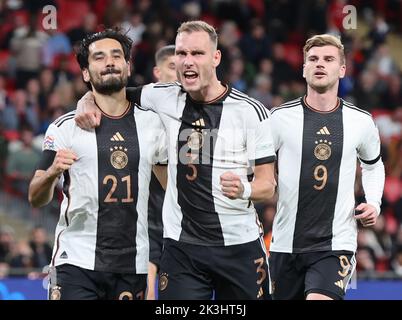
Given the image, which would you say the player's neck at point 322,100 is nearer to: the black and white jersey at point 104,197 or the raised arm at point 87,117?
the black and white jersey at point 104,197

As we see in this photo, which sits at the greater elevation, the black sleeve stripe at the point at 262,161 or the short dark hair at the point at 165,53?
the short dark hair at the point at 165,53

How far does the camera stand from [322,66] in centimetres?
765

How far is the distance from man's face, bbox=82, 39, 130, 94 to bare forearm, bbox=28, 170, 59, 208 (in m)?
0.71

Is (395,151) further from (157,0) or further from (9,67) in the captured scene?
(9,67)

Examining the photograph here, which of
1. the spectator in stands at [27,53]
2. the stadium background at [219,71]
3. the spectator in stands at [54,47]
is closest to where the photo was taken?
the stadium background at [219,71]

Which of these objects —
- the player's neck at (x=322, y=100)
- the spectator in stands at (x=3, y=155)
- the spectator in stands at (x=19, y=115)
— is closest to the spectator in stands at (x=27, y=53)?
the spectator in stands at (x=19, y=115)

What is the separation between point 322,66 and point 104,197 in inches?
75.6

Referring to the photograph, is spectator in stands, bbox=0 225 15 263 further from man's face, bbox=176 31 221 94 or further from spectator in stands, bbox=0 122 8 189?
man's face, bbox=176 31 221 94

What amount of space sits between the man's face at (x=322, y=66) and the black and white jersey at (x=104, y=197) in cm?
142

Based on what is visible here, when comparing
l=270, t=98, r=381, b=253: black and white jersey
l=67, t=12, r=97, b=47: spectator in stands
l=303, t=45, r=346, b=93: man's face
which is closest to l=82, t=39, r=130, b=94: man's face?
l=270, t=98, r=381, b=253: black and white jersey

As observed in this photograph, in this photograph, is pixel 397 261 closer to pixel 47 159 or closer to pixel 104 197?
pixel 104 197

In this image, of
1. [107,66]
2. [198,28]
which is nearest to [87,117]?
[107,66]

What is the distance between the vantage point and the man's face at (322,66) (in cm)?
766

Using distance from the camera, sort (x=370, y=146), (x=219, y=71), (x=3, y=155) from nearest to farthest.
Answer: (x=370, y=146)
(x=3, y=155)
(x=219, y=71)
